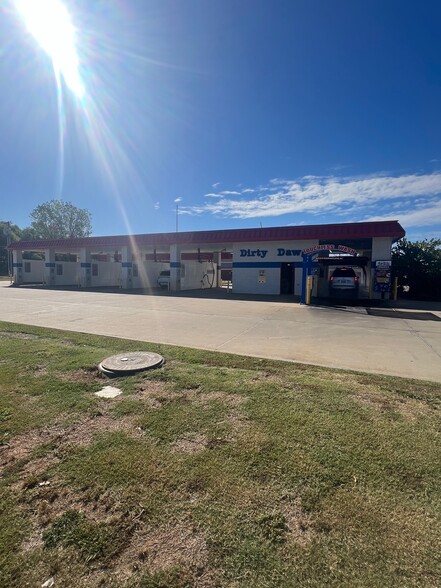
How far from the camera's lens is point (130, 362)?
5371mm

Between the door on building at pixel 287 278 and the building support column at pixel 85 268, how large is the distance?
1888cm

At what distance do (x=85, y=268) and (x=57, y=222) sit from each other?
52.8m

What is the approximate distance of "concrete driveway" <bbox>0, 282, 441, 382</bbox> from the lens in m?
6.09

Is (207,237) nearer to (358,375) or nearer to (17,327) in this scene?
(17,327)

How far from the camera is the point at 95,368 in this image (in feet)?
16.9

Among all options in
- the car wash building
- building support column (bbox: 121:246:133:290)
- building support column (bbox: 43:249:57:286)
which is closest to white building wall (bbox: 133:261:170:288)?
the car wash building

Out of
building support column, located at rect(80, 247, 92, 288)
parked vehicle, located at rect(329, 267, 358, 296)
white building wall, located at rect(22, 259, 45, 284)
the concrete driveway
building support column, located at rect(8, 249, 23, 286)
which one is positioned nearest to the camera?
the concrete driveway

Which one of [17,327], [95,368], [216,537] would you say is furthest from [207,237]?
[216,537]

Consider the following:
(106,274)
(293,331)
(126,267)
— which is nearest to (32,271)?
(106,274)

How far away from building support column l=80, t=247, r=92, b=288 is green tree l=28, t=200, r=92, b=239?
163 ft

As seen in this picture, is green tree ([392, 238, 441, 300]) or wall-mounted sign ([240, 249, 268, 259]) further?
wall-mounted sign ([240, 249, 268, 259])

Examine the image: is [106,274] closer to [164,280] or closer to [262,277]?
[164,280]

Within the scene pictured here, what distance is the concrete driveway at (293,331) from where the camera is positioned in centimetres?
609

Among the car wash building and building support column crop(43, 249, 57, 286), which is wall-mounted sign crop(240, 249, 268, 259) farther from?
building support column crop(43, 249, 57, 286)
